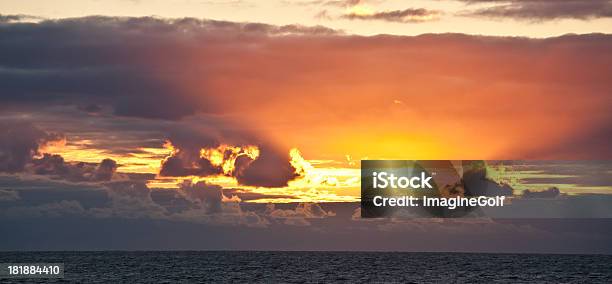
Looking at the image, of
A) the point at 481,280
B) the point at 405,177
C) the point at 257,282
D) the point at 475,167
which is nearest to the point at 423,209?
the point at 405,177

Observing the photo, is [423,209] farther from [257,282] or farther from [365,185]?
[257,282]

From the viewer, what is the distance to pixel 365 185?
88438 mm

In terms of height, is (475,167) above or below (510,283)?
above

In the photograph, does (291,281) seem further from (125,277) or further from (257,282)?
(125,277)

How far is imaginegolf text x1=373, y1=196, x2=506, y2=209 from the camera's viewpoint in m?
86.1

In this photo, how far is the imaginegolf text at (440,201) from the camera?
86.1 meters

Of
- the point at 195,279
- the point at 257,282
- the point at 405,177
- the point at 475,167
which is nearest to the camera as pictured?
the point at 405,177

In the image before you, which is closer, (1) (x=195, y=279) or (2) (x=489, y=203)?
(2) (x=489, y=203)

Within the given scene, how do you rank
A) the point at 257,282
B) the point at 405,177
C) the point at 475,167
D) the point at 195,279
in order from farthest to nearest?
the point at 195,279, the point at 257,282, the point at 475,167, the point at 405,177

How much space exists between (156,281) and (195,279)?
11196 mm

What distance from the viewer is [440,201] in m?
91.5

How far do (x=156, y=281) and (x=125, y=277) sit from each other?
20.6m

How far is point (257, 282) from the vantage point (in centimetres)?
16725

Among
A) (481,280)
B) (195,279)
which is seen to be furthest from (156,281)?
(481,280)
